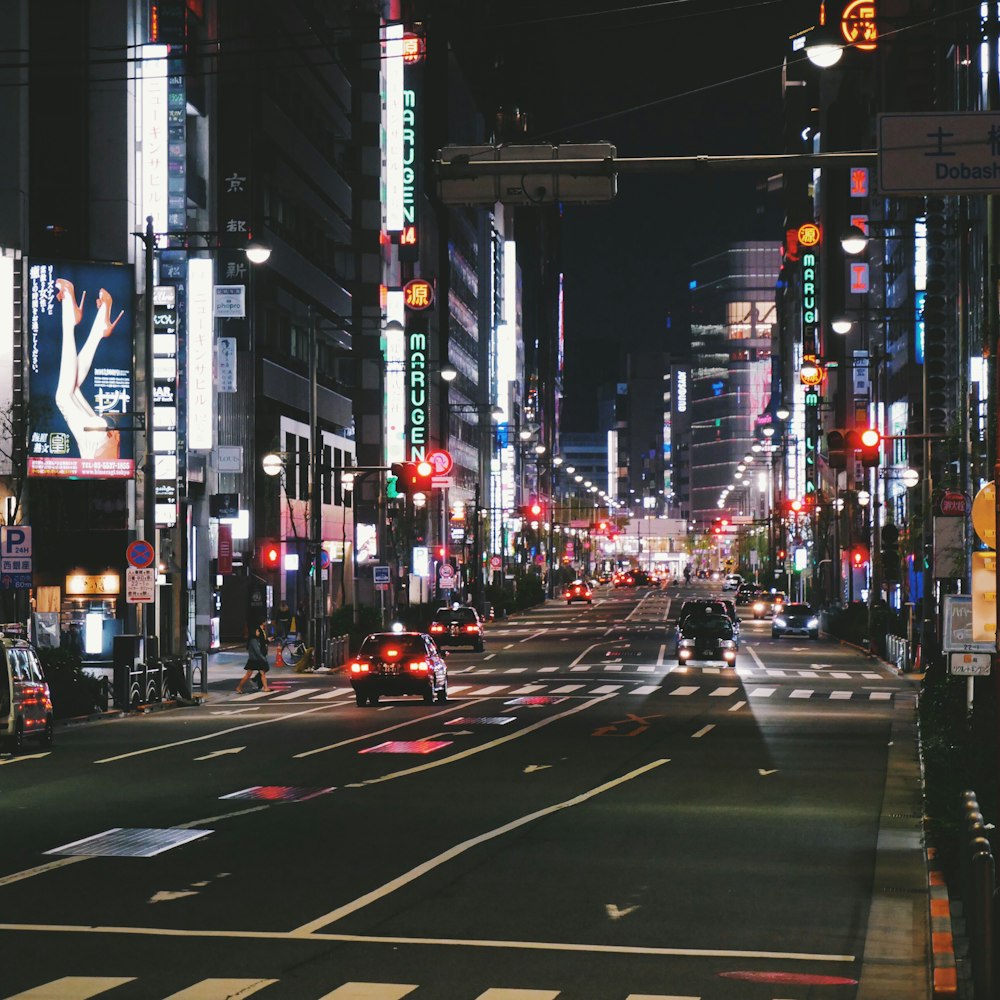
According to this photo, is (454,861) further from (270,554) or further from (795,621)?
(795,621)

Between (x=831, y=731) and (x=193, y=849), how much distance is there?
1896 cm

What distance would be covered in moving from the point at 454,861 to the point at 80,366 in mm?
40848

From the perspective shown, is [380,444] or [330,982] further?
[380,444]

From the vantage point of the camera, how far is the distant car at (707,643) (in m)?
61.5

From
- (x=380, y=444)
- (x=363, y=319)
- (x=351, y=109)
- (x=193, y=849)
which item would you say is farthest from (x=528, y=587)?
(x=193, y=849)

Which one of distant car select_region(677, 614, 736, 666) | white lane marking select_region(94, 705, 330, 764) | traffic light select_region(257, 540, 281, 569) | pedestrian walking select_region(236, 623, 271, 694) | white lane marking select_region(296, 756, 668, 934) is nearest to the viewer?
white lane marking select_region(296, 756, 668, 934)

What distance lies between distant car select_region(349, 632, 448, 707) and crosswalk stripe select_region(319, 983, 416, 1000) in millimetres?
30756

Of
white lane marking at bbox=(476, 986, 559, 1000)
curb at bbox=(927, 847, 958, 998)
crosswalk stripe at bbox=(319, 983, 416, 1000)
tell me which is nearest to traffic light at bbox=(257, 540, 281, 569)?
curb at bbox=(927, 847, 958, 998)

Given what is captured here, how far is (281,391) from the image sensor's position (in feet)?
287

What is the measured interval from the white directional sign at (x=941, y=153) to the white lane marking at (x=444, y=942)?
512 centimetres

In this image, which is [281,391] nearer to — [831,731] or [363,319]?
[363,319]

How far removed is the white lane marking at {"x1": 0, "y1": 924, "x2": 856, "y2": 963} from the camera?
12.7m

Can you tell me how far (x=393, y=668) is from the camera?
4250cm

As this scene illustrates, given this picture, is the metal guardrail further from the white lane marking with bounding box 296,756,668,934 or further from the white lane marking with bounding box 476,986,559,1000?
the white lane marking with bounding box 296,756,668,934
